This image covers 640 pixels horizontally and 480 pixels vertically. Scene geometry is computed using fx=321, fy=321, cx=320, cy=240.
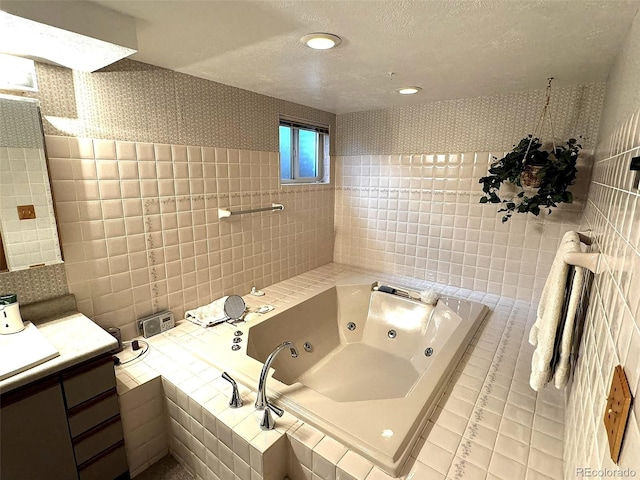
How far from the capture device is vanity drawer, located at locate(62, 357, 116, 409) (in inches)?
47.3

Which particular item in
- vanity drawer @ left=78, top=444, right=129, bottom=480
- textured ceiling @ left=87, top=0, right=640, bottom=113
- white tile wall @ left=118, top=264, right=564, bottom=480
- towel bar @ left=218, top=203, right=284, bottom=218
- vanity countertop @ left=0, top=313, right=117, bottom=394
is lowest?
vanity drawer @ left=78, top=444, right=129, bottom=480

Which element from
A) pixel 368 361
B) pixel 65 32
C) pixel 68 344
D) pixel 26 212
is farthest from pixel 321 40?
pixel 368 361

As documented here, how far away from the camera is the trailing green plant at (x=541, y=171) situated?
184 cm

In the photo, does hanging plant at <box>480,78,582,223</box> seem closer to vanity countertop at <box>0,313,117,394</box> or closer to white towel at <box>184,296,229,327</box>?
white towel at <box>184,296,229,327</box>

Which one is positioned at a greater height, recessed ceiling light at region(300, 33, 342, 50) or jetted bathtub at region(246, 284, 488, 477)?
recessed ceiling light at region(300, 33, 342, 50)

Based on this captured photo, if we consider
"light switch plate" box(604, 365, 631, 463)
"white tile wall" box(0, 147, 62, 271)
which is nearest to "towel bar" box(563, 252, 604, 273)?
"light switch plate" box(604, 365, 631, 463)

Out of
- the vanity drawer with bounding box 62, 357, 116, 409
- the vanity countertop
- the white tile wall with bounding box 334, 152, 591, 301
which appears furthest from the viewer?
the white tile wall with bounding box 334, 152, 591, 301

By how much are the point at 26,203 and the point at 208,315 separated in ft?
3.55

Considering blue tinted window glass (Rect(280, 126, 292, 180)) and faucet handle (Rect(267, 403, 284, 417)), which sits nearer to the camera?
faucet handle (Rect(267, 403, 284, 417))

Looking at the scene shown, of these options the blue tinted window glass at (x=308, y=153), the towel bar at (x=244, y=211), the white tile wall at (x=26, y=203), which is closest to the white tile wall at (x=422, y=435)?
the white tile wall at (x=26, y=203)

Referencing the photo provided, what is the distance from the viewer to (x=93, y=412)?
50.6 inches

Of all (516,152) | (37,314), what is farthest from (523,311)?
(37,314)

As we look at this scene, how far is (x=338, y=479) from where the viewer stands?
111 cm

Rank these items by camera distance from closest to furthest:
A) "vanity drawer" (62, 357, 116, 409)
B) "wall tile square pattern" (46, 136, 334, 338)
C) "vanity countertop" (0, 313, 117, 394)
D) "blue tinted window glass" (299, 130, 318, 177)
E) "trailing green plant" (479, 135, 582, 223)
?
"vanity countertop" (0, 313, 117, 394) → "vanity drawer" (62, 357, 116, 409) → "wall tile square pattern" (46, 136, 334, 338) → "trailing green plant" (479, 135, 582, 223) → "blue tinted window glass" (299, 130, 318, 177)
